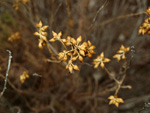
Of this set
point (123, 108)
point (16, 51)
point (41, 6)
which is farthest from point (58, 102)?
point (41, 6)

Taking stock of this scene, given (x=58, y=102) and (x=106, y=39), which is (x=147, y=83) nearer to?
(x=106, y=39)

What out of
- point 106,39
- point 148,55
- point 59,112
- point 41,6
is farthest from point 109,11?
point 59,112

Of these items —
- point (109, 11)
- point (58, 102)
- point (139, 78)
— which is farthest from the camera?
point (109, 11)

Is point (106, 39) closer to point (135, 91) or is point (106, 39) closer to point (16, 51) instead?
point (135, 91)

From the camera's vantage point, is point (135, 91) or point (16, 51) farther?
point (135, 91)

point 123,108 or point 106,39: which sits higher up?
point 106,39

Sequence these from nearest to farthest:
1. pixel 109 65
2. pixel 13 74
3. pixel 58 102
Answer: pixel 13 74
pixel 58 102
pixel 109 65

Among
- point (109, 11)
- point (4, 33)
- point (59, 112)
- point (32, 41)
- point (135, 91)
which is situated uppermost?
point (109, 11)

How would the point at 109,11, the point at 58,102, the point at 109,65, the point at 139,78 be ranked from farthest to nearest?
1. the point at 109,11
2. the point at 139,78
3. the point at 109,65
4. the point at 58,102

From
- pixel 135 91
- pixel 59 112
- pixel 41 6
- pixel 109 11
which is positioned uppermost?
pixel 109 11
